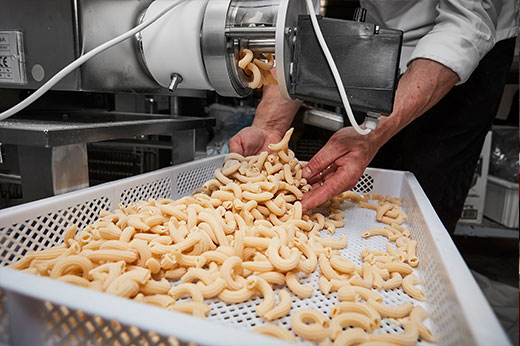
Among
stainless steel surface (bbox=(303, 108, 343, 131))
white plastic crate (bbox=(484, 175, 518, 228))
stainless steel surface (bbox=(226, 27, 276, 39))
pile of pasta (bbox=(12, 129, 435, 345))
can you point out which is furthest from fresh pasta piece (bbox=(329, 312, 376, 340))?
white plastic crate (bbox=(484, 175, 518, 228))

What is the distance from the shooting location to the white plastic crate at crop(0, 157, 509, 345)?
35 cm

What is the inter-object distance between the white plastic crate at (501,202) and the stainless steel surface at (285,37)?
161 cm

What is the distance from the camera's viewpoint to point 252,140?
1.12 m

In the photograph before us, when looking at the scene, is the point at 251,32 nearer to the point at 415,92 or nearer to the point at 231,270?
the point at 231,270

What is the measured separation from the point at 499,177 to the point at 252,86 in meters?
1.79

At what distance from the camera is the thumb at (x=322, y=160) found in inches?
34.8

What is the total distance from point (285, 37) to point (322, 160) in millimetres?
369

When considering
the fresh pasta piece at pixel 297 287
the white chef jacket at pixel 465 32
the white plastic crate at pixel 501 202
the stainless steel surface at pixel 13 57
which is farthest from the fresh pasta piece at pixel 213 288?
the white plastic crate at pixel 501 202

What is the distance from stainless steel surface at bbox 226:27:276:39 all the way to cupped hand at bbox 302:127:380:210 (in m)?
0.36

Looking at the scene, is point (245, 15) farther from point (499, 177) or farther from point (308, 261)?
point (499, 177)

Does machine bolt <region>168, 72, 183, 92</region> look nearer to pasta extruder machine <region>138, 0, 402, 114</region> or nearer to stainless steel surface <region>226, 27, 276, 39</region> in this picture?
pasta extruder machine <region>138, 0, 402, 114</region>

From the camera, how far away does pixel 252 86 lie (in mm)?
713

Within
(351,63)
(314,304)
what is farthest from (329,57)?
(314,304)

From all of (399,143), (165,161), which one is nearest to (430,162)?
(399,143)
